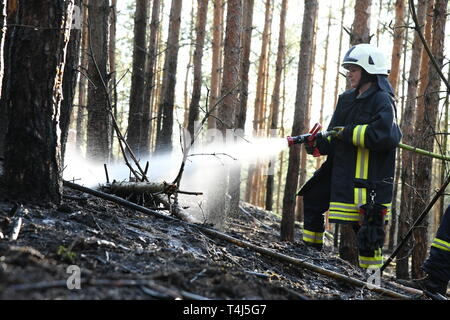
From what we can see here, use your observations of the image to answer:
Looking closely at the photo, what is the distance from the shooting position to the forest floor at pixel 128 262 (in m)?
2.26

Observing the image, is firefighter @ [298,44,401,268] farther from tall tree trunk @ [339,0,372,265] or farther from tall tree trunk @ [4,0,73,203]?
tall tree trunk @ [339,0,372,265]

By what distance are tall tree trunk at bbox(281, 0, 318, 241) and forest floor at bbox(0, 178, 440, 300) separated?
3999 mm

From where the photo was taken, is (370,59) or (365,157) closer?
(365,157)

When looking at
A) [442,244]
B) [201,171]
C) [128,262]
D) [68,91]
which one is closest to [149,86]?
[201,171]

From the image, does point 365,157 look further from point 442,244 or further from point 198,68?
point 198,68

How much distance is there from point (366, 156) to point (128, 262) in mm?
2537

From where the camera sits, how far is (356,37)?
286 inches

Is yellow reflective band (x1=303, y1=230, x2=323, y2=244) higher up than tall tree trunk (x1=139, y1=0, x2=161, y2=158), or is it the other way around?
tall tree trunk (x1=139, y1=0, x2=161, y2=158)

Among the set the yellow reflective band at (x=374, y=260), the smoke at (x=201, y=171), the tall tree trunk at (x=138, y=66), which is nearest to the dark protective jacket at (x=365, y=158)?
the yellow reflective band at (x=374, y=260)

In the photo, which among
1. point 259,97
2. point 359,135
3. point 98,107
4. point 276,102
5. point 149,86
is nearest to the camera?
point 359,135

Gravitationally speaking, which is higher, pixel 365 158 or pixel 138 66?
pixel 138 66

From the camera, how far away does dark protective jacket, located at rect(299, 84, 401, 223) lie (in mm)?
4242

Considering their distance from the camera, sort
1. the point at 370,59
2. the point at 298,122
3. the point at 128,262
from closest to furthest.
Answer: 1. the point at 128,262
2. the point at 370,59
3. the point at 298,122

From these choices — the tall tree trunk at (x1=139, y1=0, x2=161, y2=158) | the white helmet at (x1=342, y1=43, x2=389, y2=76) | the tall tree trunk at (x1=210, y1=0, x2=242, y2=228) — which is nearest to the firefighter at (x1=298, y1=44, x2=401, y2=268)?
the white helmet at (x1=342, y1=43, x2=389, y2=76)
